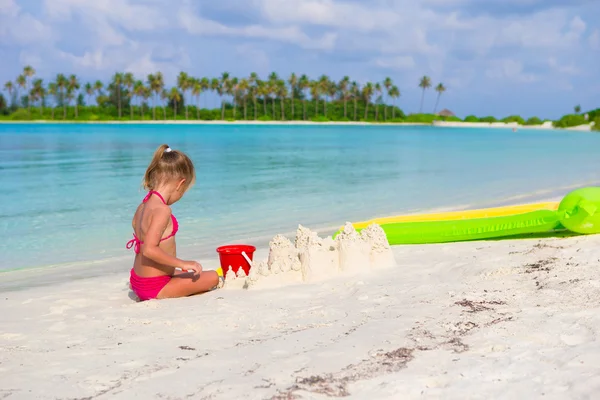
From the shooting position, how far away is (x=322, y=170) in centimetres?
1964

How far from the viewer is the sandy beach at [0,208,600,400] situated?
2.65 m

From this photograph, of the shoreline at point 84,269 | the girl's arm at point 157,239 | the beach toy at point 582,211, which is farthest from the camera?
the shoreline at point 84,269

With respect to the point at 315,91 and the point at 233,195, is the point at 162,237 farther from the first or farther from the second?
the point at 315,91

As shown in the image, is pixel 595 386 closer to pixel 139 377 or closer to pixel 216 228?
pixel 139 377

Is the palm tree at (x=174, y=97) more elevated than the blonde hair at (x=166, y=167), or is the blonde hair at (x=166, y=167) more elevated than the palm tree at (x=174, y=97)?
the palm tree at (x=174, y=97)

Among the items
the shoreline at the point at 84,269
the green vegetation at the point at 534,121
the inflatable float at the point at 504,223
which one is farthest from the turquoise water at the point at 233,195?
the green vegetation at the point at 534,121

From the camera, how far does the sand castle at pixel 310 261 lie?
4.88 m

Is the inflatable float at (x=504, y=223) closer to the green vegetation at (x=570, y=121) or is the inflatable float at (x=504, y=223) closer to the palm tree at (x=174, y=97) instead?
the palm tree at (x=174, y=97)

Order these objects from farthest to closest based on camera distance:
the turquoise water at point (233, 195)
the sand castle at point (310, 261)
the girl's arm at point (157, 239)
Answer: the turquoise water at point (233, 195) → the sand castle at point (310, 261) → the girl's arm at point (157, 239)

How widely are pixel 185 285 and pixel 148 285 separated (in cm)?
Result: 30

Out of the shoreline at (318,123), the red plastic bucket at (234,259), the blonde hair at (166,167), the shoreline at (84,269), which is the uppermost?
the shoreline at (318,123)

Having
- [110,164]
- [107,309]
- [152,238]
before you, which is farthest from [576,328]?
[110,164]

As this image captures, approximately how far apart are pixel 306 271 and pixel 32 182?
518 inches

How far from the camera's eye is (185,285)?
4668mm
